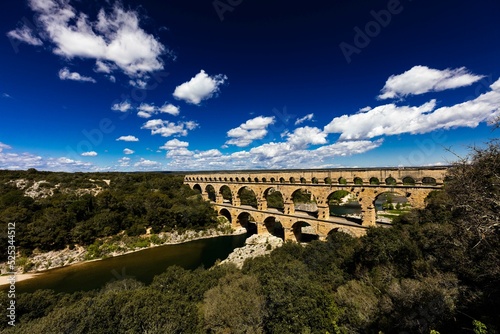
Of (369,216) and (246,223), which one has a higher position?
(369,216)

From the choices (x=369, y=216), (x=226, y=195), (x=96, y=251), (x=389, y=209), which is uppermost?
(x=369, y=216)

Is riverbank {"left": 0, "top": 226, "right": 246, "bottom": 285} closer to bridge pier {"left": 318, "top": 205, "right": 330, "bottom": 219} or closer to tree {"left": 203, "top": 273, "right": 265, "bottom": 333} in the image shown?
bridge pier {"left": 318, "top": 205, "right": 330, "bottom": 219}

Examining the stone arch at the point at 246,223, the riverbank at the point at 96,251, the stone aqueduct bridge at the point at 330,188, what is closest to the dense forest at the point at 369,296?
the stone aqueduct bridge at the point at 330,188

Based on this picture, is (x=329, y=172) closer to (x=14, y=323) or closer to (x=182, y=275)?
(x=182, y=275)

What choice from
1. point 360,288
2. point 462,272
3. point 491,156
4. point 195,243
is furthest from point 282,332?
point 195,243

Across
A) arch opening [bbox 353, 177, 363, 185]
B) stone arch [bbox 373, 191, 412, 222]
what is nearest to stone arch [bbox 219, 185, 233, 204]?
arch opening [bbox 353, 177, 363, 185]

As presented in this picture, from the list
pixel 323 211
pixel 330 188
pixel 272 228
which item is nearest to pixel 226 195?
pixel 272 228

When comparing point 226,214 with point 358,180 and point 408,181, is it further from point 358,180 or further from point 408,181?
point 408,181
